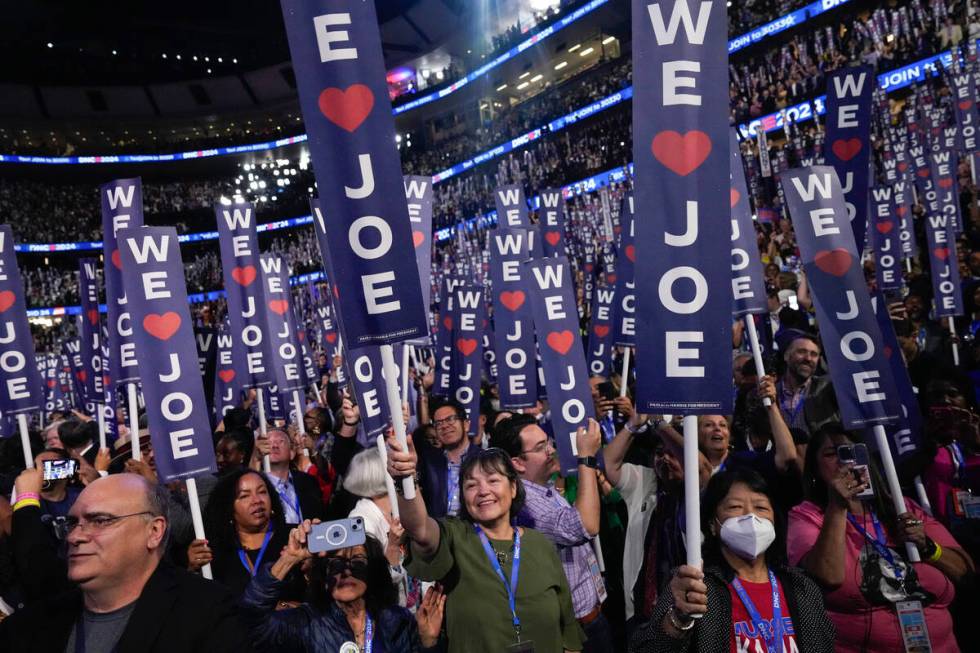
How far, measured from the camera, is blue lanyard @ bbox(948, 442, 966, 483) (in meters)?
4.25

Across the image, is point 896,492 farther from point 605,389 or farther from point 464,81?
point 464,81

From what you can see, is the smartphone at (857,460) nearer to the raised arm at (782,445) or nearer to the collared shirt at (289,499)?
the raised arm at (782,445)

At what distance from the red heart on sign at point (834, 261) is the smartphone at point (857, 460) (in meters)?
1.44

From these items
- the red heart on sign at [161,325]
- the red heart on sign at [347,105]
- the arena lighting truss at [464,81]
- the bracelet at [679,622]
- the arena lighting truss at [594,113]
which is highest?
the arena lighting truss at [464,81]

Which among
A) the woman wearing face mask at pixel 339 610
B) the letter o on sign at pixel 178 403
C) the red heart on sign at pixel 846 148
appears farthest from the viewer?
the red heart on sign at pixel 846 148

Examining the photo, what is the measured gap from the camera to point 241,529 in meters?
3.85

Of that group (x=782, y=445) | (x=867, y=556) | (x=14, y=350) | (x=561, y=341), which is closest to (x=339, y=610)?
(x=867, y=556)

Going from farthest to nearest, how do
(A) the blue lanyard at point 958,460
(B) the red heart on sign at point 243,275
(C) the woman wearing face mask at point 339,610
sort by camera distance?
(B) the red heart on sign at point 243,275, (A) the blue lanyard at point 958,460, (C) the woman wearing face mask at point 339,610

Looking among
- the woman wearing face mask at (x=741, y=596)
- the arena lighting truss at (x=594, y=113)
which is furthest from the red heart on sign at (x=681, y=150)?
the arena lighting truss at (x=594, y=113)

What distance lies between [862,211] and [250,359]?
16.3 ft

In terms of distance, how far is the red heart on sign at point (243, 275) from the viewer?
666 cm

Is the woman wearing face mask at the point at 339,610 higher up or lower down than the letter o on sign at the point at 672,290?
lower down

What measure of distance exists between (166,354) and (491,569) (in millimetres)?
2577

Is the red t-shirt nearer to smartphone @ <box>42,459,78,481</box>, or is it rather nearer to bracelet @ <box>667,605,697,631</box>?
bracelet @ <box>667,605,697,631</box>
